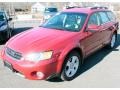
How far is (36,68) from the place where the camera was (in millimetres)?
4621

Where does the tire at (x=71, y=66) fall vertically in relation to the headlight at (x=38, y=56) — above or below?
below

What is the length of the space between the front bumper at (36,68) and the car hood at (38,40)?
11.3 inches

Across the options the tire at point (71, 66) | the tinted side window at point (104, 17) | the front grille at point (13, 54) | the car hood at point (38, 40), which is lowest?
the tire at point (71, 66)

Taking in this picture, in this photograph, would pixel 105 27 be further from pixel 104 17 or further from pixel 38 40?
pixel 38 40

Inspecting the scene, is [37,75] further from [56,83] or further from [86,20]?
[86,20]

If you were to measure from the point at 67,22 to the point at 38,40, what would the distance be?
132 cm

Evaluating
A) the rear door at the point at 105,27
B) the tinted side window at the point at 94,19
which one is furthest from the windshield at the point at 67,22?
the rear door at the point at 105,27

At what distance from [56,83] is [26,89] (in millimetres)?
717

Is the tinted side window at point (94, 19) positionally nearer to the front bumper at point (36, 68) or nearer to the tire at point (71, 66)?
the tire at point (71, 66)

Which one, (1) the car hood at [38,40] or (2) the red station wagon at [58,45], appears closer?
(2) the red station wagon at [58,45]

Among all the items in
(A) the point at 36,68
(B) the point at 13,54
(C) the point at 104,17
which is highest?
(C) the point at 104,17

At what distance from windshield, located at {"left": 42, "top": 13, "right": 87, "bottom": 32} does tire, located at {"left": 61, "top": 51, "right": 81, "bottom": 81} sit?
757 mm

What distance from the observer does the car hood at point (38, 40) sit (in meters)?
4.86

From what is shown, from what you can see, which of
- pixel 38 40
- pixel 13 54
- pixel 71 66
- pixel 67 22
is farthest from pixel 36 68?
pixel 67 22
